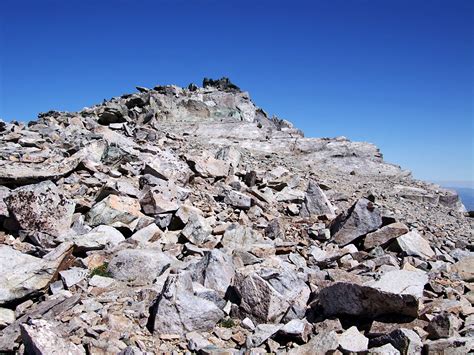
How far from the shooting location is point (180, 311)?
6.32 m

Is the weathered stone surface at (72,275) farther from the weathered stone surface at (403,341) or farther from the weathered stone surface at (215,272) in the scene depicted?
the weathered stone surface at (403,341)

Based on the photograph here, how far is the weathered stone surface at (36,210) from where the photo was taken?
9492mm

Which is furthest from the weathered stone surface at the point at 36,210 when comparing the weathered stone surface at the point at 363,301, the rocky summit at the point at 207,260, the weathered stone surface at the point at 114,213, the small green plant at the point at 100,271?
the weathered stone surface at the point at 363,301

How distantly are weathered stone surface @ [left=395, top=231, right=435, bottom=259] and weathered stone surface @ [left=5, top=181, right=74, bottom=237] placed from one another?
8.50 metres

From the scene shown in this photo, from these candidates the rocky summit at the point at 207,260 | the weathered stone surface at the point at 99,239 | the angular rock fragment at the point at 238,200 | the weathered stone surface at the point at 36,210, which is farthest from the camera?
the angular rock fragment at the point at 238,200

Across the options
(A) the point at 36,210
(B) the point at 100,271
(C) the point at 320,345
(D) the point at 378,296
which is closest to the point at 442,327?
(D) the point at 378,296

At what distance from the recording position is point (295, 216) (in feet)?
43.3

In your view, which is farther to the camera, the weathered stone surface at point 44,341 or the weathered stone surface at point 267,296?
the weathered stone surface at point 267,296

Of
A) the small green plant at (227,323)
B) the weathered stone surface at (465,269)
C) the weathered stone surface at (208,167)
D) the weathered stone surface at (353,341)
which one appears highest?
the weathered stone surface at (208,167)

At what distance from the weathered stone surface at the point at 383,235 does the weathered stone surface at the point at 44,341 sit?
7439 mm

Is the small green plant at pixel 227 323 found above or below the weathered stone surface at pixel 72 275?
below

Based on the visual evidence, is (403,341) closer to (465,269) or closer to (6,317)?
(465,269)

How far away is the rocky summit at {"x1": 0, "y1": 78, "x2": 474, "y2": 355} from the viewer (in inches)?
235

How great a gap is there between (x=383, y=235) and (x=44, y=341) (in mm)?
8190
